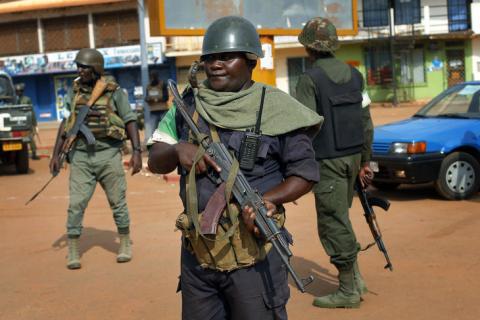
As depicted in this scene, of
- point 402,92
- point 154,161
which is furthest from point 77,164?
point 402,92

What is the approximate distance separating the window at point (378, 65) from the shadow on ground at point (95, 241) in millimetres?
29293

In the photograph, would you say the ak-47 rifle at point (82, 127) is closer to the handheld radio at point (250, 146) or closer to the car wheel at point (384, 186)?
the handheld radio at point (250, 146)

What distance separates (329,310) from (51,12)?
115ft

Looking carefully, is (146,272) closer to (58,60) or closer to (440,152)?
(440,152)

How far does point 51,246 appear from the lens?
297 inches

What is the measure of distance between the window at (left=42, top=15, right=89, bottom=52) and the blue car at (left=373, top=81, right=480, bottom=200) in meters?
30.1

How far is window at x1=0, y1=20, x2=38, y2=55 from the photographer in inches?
1505

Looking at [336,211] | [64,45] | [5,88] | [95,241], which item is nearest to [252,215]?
[336,211]

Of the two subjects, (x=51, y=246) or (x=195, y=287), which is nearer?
(x=195, y=287)

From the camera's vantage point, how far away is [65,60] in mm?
37062

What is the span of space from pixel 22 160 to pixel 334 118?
10893 millimetres

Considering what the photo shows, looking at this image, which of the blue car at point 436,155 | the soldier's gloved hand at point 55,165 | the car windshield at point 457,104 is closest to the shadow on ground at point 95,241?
the soldier's gloved hand at point 55,165

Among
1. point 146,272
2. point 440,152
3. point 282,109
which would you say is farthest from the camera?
point 440,152

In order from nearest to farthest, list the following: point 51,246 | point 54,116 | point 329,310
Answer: point 329,310, point 51,246, point 54,116
